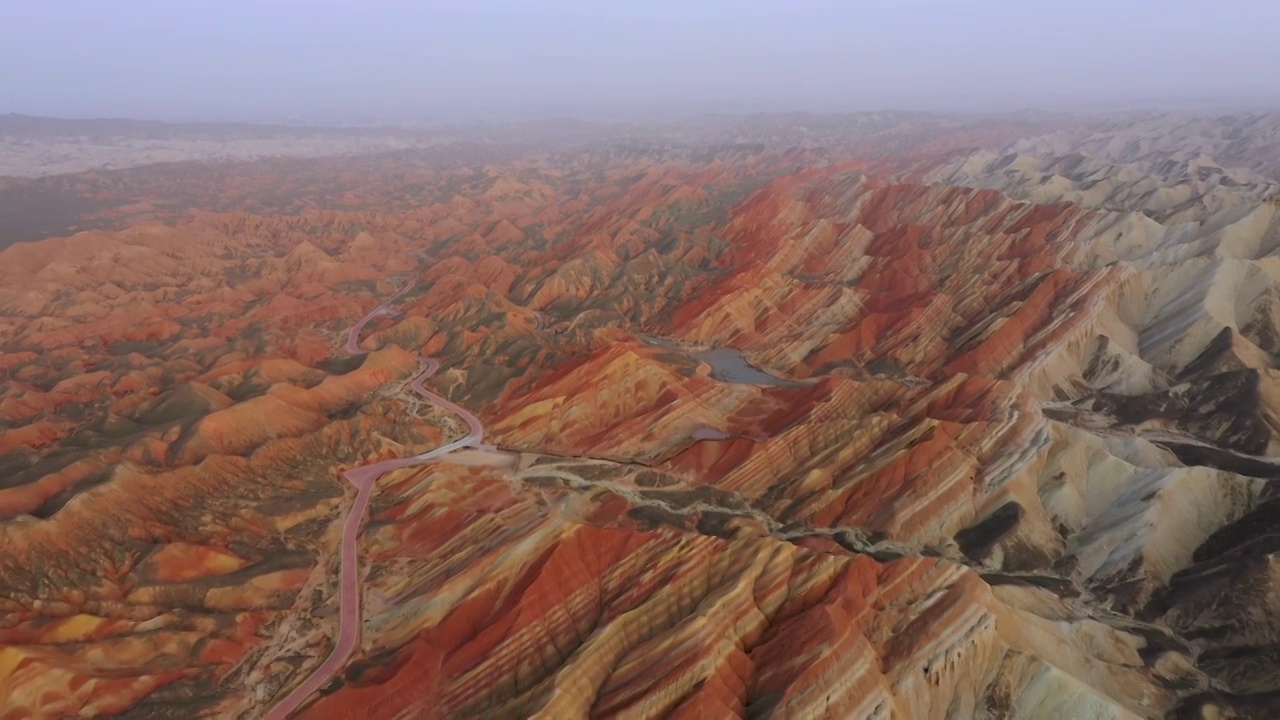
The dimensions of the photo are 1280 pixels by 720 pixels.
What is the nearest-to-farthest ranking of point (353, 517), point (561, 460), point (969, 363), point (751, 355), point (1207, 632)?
point (1207, 632) → point (353, 517) → point (561, 460) → point (969, 363) → point (751, 355)

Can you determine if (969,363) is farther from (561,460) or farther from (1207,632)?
(561,460)

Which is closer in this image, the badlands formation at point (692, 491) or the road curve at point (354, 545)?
the badlands formation at point (692, 491)

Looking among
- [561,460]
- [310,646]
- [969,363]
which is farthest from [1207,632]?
[310,646]

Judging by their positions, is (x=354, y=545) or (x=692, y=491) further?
(x=692, y=491)

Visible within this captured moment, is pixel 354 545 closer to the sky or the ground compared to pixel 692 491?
closer to the ground
